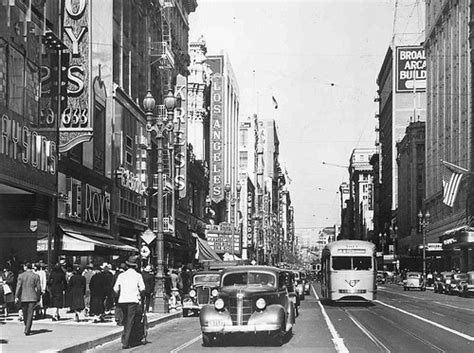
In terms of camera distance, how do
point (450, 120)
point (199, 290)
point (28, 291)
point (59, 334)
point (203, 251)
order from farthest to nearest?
point (450, 120) < point (203, 251) < point (199, 290) < point (28, 291) < point (59, 334)

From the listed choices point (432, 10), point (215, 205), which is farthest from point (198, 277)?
point (432, 10)

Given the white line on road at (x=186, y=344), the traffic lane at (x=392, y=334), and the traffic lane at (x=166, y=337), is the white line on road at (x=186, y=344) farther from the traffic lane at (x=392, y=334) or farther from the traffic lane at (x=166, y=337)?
the traffic lane at (x=392, y=334)

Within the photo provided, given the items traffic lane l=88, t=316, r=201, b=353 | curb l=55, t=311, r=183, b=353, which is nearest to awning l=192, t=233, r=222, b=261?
traffic lane l=88, t=316, r=201, b=353

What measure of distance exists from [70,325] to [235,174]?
91954 mm

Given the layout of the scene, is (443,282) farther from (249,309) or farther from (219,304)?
(219,304)

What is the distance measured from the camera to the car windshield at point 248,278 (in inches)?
809

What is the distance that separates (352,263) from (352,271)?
46 centimetres

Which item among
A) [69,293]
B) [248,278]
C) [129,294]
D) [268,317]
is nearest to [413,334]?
[248,278]

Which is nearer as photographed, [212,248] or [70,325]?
[70,325]

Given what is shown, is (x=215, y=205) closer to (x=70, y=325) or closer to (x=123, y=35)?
(x=123, y=35)

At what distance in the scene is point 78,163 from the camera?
37.2 m

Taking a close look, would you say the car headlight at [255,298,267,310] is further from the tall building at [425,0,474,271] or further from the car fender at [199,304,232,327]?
the tall building at [425,0,474,271]

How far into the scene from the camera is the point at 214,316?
18.8 metres

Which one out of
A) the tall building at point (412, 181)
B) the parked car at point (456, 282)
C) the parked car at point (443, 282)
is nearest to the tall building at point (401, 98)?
the tall building at point (412, 181)
